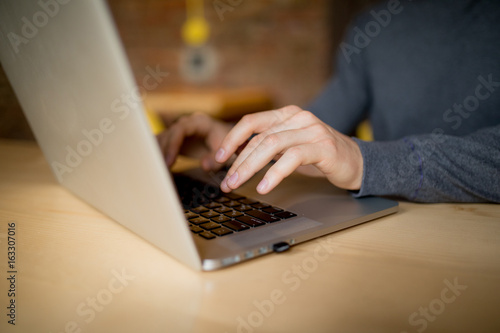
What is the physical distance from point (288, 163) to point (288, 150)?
0.02 metres

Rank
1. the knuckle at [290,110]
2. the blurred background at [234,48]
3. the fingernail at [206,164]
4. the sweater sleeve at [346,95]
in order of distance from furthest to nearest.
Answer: the blurred background at [234,48], the sweater sleeve at [346,95], the fingernail at [206,164], the knuckle at [290,110]

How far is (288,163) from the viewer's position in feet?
1.91

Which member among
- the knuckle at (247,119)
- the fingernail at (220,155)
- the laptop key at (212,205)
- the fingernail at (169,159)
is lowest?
the fingernail at (169,159)

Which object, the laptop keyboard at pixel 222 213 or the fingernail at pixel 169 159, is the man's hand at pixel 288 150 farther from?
the fingernail at pixel 169 159

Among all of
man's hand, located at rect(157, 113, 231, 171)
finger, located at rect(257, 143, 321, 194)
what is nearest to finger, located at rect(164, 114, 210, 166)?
man's hand, located at rect(157, 113, 231, 171)

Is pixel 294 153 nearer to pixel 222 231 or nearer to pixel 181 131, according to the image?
pixel 222 231

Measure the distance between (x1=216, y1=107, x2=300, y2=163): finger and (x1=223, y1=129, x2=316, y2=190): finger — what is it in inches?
1.4

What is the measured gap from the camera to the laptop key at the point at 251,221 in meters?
0.54

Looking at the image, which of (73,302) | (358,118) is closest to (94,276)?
(73,302)

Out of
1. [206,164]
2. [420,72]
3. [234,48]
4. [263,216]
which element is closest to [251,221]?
[263,216]

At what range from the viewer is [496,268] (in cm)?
46

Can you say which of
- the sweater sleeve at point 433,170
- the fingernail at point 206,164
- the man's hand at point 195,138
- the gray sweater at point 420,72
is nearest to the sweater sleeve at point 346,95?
the gray sweater at point 420,72

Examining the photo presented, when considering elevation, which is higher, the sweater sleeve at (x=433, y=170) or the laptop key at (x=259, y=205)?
the sweater sleeve at (x=433, y=170)

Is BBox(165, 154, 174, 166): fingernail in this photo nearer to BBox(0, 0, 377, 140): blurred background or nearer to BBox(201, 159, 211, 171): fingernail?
BBox(201, 159, 211, 171): fingernail
